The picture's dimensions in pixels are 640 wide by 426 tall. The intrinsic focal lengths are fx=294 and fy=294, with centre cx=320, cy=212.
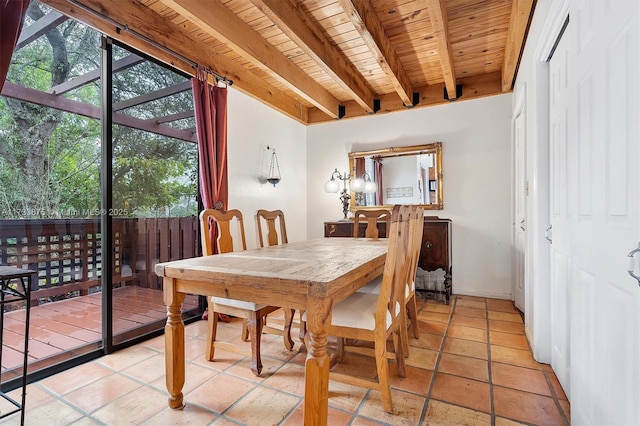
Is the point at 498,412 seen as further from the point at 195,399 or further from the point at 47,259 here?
the point at 47,259

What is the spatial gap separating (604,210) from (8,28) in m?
2.78

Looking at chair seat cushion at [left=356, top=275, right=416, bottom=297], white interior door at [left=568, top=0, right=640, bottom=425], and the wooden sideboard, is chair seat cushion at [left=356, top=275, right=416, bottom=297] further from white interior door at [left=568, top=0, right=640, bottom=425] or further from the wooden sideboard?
the wooden sideboard

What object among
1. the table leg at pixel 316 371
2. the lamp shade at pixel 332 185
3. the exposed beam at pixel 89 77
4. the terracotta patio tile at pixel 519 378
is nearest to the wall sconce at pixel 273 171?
the lamp shade at pixel 332 185

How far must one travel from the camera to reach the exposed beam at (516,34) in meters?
2.03

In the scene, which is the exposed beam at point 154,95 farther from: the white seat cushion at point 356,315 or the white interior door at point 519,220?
the white interior door at point 519,220

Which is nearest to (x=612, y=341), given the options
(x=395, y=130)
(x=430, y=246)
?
(x=430, y=246)

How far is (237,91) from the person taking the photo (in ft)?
10.5

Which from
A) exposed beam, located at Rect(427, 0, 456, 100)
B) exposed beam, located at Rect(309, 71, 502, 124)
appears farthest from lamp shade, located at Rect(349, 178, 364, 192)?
exposed beam, located at Rect(427, 0, 456, 100)

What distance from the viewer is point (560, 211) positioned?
4.97ft

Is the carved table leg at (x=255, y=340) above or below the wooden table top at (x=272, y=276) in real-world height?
below

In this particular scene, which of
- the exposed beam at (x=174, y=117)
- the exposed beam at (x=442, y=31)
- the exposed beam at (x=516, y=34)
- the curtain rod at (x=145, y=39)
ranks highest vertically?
the exposed beam at (x=516, y=34)

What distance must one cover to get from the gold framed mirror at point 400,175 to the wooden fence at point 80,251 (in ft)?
8.00

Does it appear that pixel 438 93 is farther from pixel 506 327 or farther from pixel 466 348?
pixel 466 348

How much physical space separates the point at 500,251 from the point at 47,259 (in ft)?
13.4
